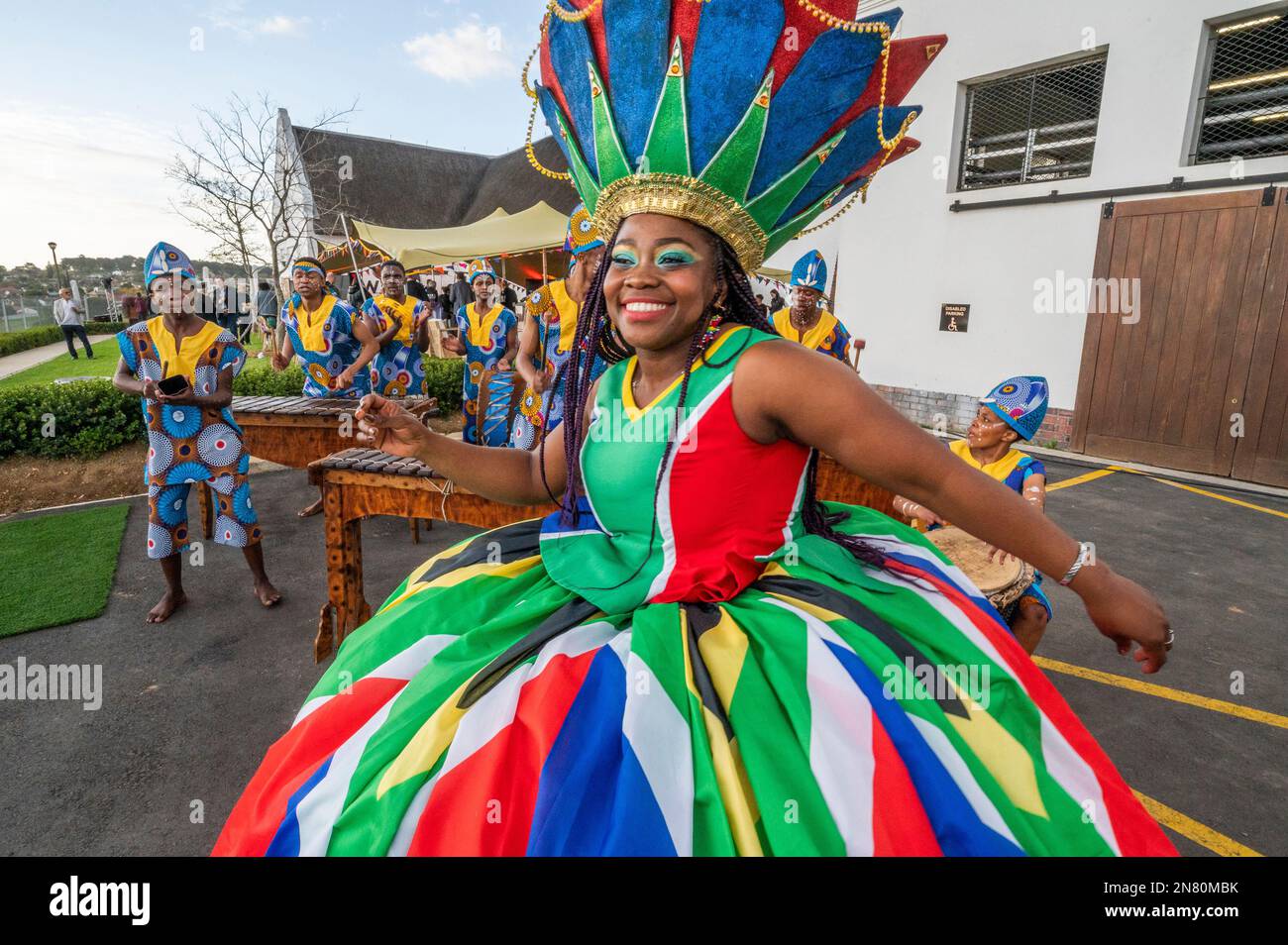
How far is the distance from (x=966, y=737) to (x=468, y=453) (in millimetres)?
1378

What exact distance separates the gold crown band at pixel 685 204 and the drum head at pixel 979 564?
1.46 metres

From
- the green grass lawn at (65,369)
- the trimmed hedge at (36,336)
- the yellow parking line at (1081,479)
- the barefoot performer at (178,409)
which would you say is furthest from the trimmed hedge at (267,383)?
the trimmed hedge at (36,336)

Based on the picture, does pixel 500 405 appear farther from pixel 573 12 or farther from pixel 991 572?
pixel 573 12

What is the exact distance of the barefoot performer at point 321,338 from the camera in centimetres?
674

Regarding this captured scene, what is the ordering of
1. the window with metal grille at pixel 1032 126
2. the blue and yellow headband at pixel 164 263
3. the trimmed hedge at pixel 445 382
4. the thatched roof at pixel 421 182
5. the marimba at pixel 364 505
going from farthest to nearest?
the thatched roof at pixel 421 182 < the trimmed hedge at pixel 445 382 < the window with metal grille at pixel 1032 126 < the blue and yellow headband at pixel 164 263 < the marimba at pixel 364 505

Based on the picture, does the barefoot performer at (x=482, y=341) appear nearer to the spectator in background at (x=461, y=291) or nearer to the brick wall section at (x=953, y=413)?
the brick wall section at (x=953, y=413)

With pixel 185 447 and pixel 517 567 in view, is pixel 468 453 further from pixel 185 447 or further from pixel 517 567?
pixel 185 447

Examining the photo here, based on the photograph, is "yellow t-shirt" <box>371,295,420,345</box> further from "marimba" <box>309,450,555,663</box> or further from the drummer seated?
the drummer seated

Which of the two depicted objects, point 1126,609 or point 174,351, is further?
point 174,351

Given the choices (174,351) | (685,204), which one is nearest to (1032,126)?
(685,204)

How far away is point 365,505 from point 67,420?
246 inches

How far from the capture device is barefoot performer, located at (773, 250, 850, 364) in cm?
607

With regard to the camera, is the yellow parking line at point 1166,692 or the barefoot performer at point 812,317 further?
the barefoot performer at point 812,317

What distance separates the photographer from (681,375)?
5.22 ft
